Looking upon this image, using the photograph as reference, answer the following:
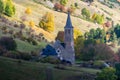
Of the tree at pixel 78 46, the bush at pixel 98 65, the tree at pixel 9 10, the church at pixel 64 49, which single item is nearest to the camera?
the bush at pixel 98 65

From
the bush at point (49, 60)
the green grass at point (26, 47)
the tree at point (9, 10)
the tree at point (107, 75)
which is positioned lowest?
the tree at point (107, 75)

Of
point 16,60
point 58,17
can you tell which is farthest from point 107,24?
point 16,60

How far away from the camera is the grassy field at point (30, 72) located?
265 ft

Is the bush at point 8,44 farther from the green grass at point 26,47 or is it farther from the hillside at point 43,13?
the hillside at point 43,13

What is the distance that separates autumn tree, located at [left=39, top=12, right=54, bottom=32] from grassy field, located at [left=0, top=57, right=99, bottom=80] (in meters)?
63.3

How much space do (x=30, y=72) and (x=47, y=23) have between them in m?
73.3

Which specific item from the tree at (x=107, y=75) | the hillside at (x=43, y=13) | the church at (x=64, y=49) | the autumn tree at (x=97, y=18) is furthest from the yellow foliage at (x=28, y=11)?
the tree at (x=107, y=75)

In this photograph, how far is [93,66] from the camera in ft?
349

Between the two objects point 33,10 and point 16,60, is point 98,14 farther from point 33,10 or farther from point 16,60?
point 16,60

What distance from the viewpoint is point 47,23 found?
155 m

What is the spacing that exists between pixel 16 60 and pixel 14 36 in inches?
1166

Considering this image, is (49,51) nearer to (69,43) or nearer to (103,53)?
(69,43)

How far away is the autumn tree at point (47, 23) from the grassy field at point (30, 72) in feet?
208

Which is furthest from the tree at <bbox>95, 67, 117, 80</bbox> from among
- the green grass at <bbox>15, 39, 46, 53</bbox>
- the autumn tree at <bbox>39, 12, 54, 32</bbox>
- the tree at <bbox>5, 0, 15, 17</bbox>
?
the autumn tree at <bbox>39, 12, 54, 32</bbox>
